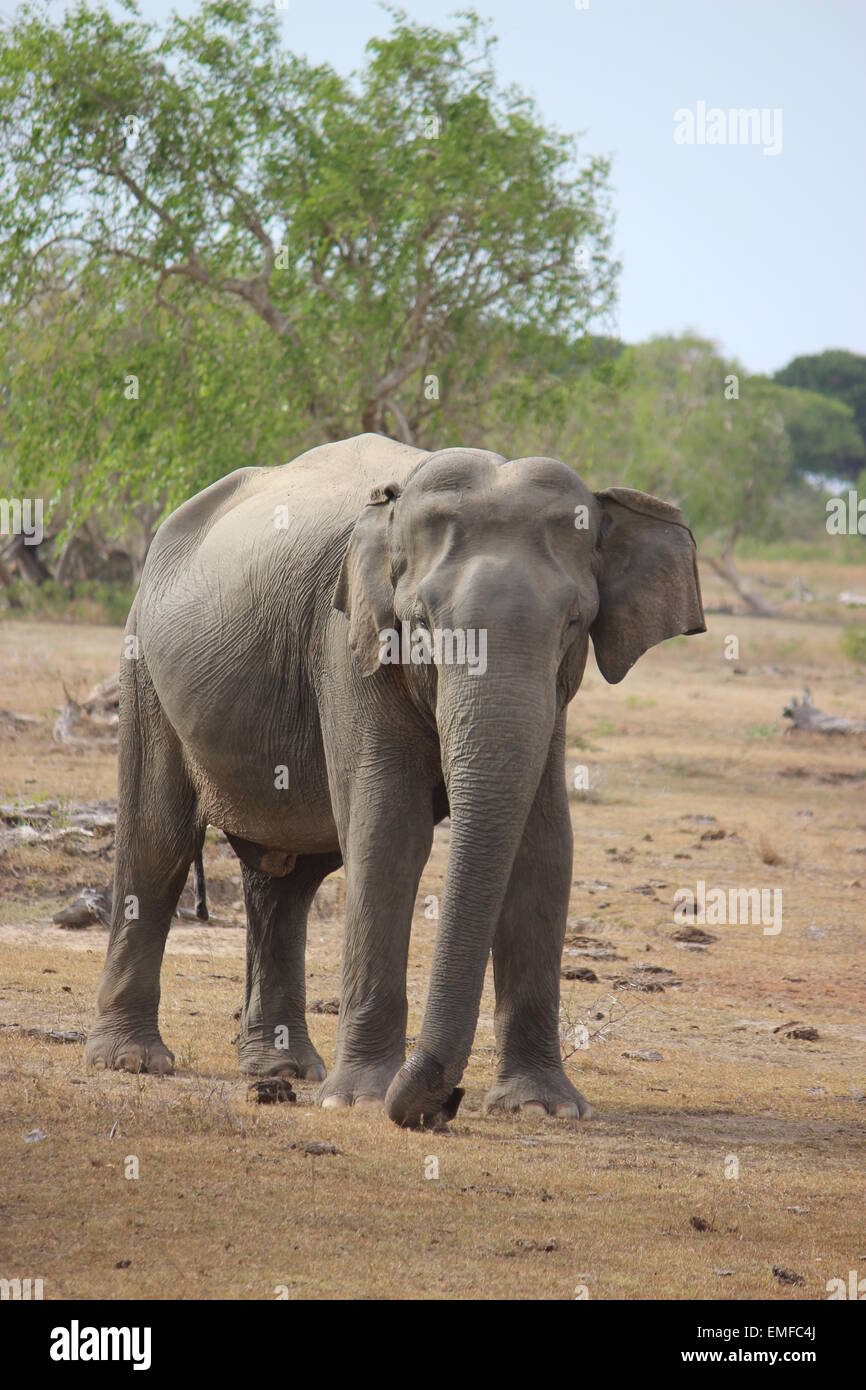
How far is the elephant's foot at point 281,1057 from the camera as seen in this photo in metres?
8.30

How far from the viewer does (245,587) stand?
7934 mm

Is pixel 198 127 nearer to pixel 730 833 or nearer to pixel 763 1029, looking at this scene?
pixel 730 833

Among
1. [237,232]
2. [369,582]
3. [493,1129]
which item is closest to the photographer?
[369,582]

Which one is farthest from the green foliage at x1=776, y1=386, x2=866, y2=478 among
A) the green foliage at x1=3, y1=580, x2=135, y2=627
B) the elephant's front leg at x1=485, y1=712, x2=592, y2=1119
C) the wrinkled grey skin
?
the elephant's front leg at x1=485, y1=712, x2=592, y2=1119

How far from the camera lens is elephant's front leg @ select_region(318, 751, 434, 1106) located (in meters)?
7.04

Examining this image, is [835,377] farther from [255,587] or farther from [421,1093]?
[421,1093]

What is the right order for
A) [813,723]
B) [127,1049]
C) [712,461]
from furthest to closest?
[712,461]
[813,723]
[127,1049]

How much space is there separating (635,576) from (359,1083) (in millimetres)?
2314

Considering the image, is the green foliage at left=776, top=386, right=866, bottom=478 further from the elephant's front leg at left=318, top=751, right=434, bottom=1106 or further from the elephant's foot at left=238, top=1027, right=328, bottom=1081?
the elephant's front leg at left=318, top=751, right=434, bottom=1106

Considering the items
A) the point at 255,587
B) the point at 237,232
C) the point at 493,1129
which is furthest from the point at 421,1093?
the point at 237,232

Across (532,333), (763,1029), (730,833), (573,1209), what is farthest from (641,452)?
(573,1209)

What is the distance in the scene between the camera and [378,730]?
7.08 m

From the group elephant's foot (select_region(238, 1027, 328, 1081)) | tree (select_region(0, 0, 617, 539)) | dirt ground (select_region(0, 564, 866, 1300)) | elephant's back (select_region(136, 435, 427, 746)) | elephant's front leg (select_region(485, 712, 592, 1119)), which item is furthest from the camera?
tree (select_region(0, 0, 617, 539))

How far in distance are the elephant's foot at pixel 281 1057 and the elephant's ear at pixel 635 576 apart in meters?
2.49
